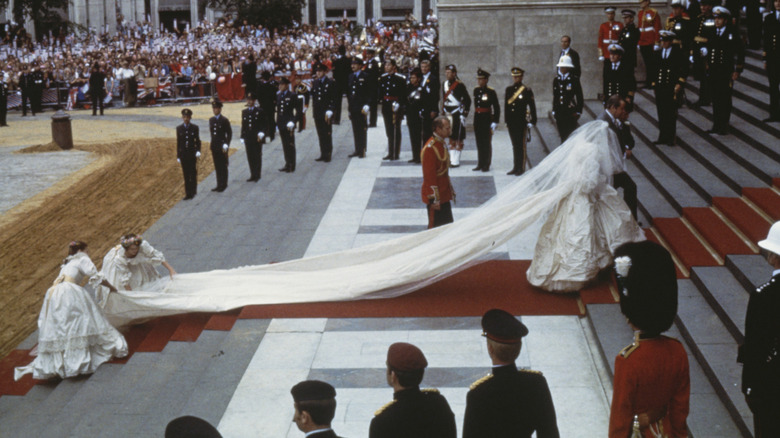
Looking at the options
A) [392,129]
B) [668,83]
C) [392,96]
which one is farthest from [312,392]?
[392,129]

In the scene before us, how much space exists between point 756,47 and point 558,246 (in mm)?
11179

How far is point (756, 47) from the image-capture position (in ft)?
61.3

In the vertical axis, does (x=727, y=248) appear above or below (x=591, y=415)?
above

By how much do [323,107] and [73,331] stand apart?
10.2 metres

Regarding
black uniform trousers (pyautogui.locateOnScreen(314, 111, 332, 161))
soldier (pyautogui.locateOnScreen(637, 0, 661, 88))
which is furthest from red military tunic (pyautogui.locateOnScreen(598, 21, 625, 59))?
black uniform trousers (pyautogui.locateOnScreen(314, 111, 332, 161))

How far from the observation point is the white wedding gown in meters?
9.59

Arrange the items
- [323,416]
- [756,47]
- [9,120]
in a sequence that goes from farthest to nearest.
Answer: [9,120] < [756,47] < [323,416]

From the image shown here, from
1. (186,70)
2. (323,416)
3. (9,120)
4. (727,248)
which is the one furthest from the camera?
(186,70)

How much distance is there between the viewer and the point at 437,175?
1119 centimetres

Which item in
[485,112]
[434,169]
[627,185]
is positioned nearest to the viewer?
[627,185]

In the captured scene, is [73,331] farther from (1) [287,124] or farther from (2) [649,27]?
(2) [649,27]

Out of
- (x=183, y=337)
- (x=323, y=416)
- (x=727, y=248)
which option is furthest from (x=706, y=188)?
(x=323, y=416)

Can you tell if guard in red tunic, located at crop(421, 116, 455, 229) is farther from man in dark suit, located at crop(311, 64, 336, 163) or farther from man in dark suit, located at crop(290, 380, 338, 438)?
man in dark suit, located at crop(311, 64, 336, 163)

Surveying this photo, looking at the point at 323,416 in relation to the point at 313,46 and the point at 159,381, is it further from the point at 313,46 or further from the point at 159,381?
the point at 313,46
